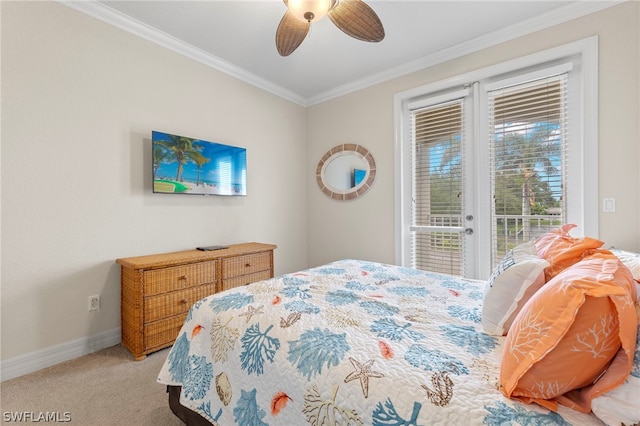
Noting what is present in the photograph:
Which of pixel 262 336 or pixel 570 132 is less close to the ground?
pixel 570 132

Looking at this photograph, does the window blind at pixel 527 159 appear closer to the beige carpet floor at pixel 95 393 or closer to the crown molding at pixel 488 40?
the crown molding at pixel 488 40

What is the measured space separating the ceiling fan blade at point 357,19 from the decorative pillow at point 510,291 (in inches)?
61.1

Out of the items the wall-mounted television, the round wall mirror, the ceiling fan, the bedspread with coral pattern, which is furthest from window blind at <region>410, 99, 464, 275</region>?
the wall-mounted television

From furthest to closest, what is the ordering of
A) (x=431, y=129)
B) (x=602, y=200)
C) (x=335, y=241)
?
(x=335, y=241) → (x=431, y=129) → (x=602, y=200)

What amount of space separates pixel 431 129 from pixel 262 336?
9.17ft

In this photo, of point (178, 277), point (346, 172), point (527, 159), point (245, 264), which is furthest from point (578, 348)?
point (346, 172)

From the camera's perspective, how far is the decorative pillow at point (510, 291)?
1129 millimetres

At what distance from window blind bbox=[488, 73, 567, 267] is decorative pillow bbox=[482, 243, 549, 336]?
1.61 m

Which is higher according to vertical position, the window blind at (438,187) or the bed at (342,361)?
the window blind at (438,187)

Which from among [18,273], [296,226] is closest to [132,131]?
[18,273]

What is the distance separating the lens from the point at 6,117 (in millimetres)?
1899

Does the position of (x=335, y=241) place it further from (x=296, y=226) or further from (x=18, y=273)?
(x=18, y=273)

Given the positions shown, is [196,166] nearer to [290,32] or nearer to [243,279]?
[243,279]

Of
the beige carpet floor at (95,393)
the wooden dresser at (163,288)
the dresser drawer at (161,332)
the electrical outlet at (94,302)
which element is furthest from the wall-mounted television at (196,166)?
the beige carpet floor at (95,393)
